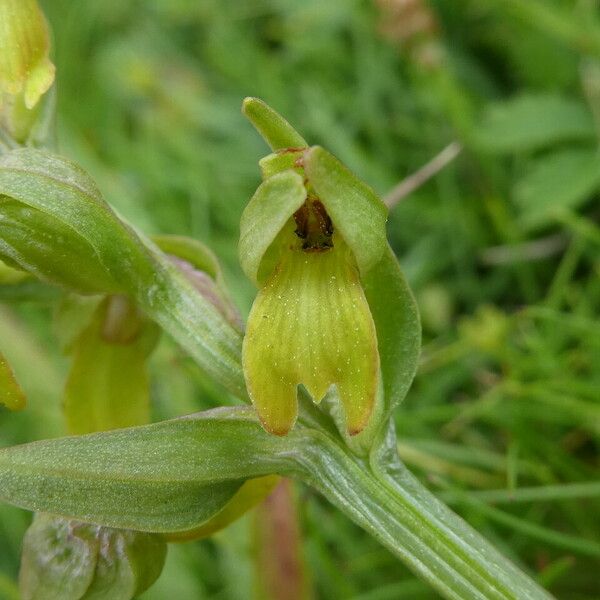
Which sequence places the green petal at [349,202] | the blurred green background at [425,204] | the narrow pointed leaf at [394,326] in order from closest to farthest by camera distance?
the green petal at [349,202] < the narrow pointed leaf at [394,326] < the blurred green background at [425,204]

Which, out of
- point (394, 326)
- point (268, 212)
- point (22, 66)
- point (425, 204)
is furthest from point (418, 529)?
point (425, 204)

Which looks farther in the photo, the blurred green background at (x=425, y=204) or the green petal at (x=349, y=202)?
the blurred green background at (x=425, y=204)

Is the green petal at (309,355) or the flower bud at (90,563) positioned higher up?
the green petal at (309,355)

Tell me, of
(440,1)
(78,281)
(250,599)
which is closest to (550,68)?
(440,1)

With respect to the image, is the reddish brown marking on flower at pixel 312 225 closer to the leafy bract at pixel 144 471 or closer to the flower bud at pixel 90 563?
the leafy bract at pixel 144 471

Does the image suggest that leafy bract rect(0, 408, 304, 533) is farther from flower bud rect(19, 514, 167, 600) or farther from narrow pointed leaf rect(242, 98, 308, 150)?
narrow pointed leaf rect(242, 98, 308, 150)

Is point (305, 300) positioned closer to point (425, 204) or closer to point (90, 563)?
point (90, 563)

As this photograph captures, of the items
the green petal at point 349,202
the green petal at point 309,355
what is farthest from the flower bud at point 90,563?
the green petal at point 349,202
